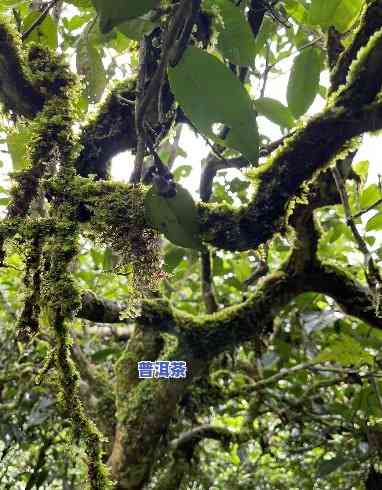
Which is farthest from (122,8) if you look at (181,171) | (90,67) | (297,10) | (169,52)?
(181,171)

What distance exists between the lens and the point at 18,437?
185 cm

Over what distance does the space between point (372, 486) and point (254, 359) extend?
57cm

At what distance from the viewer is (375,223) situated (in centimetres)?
113

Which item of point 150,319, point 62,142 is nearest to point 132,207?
point 62,142

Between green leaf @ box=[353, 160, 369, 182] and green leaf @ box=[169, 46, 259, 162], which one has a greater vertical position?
green leaf @ box=[353, 160, 369, 182]

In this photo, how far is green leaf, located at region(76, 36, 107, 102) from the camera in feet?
2.57

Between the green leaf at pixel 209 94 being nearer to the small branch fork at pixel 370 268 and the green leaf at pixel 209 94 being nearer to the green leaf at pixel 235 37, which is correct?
the green leaf at pixel 235 37

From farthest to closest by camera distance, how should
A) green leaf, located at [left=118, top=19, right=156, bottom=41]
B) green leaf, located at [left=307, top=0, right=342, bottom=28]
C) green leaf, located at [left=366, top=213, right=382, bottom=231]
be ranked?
green leaf, located at [left=366, top=213, right=382, bottom=231] < green leaf, located at [left=307, top=0, right=342, bottom=28] < green leaf, located at [left=118, top=19, right=156, bottom=41]

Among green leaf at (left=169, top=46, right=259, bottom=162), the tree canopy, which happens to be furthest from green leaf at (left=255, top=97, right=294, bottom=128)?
green leaf at (left=169, top=46, right=259, bottom=162)

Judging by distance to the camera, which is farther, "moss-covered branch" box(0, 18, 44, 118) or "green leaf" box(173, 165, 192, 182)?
"green leaf" box(173, 165, 192, 182)

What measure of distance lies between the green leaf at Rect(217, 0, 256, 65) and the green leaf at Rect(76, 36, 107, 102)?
1.00 feet

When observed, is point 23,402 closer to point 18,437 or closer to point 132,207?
point 18,437

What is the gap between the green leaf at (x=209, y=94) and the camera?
447mm

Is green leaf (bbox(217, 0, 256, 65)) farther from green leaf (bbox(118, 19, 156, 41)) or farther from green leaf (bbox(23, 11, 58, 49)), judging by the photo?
green leaf (bbox(23, 11, 58, 49))
